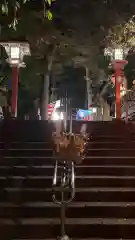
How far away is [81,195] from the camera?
6551 millimetres

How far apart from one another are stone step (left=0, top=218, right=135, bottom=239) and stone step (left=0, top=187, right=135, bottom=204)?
857mm

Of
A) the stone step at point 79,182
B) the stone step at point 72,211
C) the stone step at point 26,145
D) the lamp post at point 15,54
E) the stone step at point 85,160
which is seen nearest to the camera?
the stone step at point 72,211

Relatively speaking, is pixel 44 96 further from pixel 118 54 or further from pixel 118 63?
pixel 118 54

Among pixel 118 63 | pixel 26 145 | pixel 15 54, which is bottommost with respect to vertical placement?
pixel 26 145

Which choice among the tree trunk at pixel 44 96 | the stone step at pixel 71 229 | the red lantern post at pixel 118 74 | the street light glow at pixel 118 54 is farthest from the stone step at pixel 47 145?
the tree trunk at pixel 44 96

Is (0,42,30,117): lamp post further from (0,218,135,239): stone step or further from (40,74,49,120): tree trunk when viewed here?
(0,218,135,239): stone step

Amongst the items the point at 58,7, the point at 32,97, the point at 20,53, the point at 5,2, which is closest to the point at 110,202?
the point at 5,2

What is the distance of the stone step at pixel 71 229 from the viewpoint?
17.8 ft

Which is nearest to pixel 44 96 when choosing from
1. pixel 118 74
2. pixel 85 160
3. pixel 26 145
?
pixel 118 74

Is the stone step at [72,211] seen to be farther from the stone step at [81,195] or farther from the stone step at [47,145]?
the stone step at [47,145]

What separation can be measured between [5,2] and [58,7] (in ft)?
42.7

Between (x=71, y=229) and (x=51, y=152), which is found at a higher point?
(x=51, y=152)

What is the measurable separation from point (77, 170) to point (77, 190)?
3.11 ft

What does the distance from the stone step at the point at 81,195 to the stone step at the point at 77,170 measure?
818 millimetres
